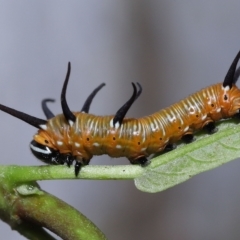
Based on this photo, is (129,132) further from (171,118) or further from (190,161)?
(190,161)

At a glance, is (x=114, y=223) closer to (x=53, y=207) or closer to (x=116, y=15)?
(x=116, y=15)

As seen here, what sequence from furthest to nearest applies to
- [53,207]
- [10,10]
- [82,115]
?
[10,10]
[82,115]
[53,207]

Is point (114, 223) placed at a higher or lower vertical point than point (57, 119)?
lower

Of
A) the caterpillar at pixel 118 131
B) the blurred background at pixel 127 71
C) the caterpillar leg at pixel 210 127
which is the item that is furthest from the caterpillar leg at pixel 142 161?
the blurred background at pixel 127 71

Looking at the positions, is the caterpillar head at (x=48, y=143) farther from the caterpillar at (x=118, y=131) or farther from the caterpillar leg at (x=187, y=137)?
the caterpillar leg at (x=187, y=137)

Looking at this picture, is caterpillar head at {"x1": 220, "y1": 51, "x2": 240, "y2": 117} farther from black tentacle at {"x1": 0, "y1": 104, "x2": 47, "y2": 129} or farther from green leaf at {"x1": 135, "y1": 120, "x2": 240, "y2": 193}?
black tentacle at {"x1": 0, "y1": 104, "x2": 47, "y2": 129}

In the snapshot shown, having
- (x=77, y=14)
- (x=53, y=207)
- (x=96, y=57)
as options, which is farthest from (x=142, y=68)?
(x=53, y=207)

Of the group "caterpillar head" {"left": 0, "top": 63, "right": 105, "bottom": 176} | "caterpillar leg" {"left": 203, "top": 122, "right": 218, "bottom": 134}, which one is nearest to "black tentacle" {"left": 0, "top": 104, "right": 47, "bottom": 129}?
"caterpillar head" {"left": 0, "top": 63, "right": 105, "bottom": 176}
